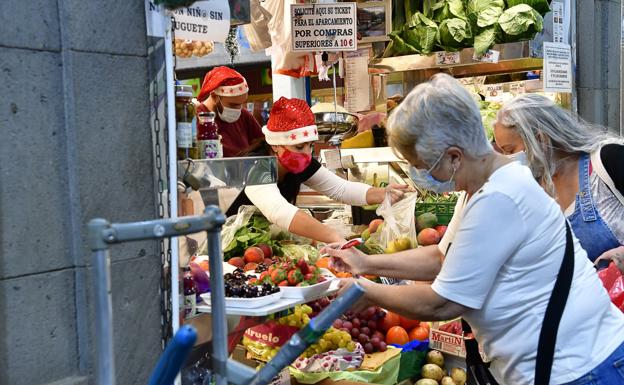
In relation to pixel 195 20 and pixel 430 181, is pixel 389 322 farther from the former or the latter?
pixel 195 20

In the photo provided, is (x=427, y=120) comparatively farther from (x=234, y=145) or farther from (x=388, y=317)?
(x=234, y=145)

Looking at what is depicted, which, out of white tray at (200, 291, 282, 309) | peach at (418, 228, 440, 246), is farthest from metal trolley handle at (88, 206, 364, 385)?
peach at (418, 228, 440, 246)

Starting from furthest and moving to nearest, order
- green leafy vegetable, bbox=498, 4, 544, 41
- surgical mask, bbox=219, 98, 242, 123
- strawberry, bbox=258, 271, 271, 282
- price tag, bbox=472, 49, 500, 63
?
price tag, bbox=472, 49, 500, 63 → green leafy vegetable, bbox=498, 4, 544, 41 → surgical mask, bbox=219, 98, 242, 123 → strawberry, bbox=258, 271, 271, 282

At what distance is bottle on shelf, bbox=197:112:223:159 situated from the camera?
293cm

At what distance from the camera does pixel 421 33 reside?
20.5 feet

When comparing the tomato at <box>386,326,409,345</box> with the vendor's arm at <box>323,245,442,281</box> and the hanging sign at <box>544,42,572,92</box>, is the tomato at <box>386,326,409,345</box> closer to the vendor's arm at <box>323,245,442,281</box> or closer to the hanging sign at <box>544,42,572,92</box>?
the vendor's arm at <box>323,245,442,281</box>

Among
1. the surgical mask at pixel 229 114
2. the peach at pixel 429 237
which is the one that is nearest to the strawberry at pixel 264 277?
the peach at pixel 429 237

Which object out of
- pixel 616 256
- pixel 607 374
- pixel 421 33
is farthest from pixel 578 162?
pixel 421 33

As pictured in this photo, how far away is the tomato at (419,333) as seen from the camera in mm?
4139

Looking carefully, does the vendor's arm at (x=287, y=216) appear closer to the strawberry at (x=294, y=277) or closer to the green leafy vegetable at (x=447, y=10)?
the strawberry at (x=294, y=277)

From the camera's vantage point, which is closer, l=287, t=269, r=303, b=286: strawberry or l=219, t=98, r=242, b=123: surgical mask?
l=287, t=269, r=303, b=286: strawberry

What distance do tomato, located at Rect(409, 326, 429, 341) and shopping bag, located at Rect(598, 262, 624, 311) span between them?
110cm

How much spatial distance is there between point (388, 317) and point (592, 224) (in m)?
1.26

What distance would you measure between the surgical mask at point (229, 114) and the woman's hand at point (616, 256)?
2.84 metres
